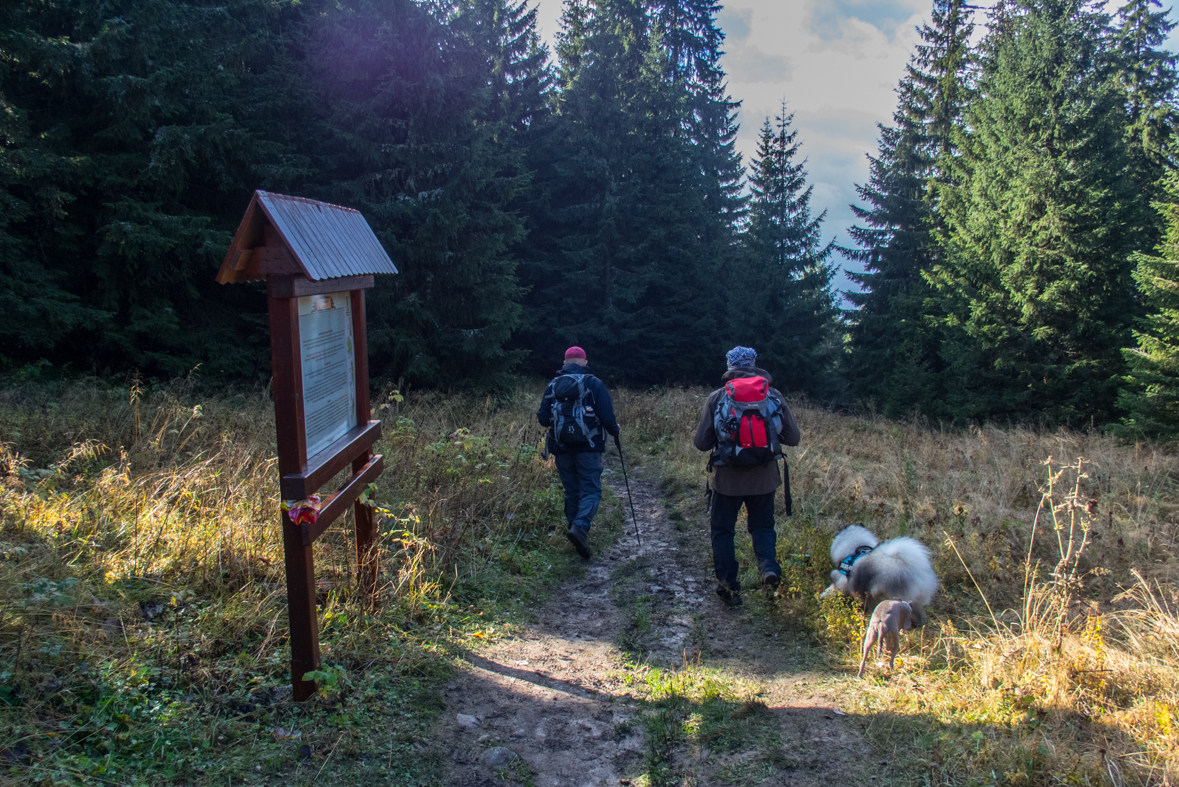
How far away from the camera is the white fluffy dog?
12.9 feet

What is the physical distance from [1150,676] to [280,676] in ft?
13.7

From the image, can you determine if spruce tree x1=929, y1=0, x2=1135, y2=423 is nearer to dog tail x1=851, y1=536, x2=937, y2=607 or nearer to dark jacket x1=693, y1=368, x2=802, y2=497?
dark jacket x1=693, y1=368, x2=802, y2=497

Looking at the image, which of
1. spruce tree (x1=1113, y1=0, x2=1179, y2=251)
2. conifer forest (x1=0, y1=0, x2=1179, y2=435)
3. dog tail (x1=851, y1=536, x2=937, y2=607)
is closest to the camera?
dog tail (x1=851, y1=536, x2=937, y2=607)

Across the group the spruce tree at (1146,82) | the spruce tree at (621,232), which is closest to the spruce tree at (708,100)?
the spruce tree at (621,232)

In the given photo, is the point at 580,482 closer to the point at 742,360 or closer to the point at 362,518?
the point at 742,360

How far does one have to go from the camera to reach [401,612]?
4.02 m

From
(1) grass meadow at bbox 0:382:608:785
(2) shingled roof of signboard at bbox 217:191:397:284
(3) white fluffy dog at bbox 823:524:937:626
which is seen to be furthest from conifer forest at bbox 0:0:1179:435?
(3) white fluffy dog at bbox 823:524:937:626

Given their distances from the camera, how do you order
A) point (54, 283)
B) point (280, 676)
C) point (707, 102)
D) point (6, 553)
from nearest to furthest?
point (280, 676), point (6, 553), point (54, 283), point (707, 102)

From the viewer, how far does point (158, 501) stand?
435 centimetres

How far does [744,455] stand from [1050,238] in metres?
15.6

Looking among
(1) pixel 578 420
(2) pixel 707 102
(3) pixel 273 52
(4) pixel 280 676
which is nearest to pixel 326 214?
(4) pixel 280 676

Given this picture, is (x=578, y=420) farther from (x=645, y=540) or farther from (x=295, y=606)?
(x=295, y=606)

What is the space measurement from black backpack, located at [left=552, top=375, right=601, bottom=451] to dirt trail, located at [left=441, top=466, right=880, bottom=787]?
1.41m

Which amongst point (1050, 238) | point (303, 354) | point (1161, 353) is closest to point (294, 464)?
point (303, 354)
